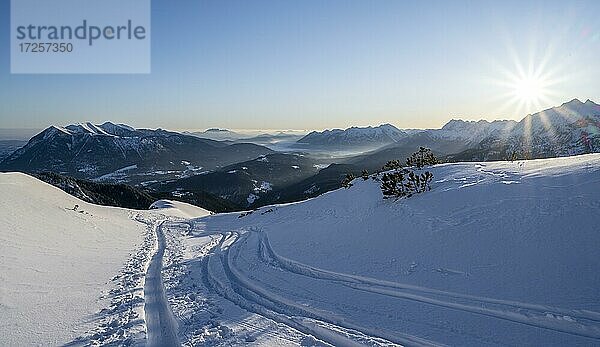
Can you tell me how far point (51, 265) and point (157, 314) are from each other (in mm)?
5300

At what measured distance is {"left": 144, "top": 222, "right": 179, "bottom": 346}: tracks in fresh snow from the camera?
625 cm

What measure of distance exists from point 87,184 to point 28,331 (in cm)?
10712

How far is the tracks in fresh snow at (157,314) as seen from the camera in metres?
6.25

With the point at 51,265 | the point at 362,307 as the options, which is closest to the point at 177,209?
the point at 51,265

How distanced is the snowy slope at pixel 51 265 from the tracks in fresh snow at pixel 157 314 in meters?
1.03

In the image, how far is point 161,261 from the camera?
1227cm

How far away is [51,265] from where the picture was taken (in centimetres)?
1040

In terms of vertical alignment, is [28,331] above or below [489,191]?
below

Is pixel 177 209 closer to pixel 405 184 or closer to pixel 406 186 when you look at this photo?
pixel 405 184

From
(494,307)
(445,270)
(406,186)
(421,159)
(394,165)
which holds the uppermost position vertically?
(421,159)

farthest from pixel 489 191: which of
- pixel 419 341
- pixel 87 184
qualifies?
pixel 87 184

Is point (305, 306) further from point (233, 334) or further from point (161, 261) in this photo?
point (161, 261)

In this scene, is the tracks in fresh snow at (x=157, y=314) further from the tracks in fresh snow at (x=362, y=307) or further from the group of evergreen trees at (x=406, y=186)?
the group of evergreen trees at (x=406, y=186)

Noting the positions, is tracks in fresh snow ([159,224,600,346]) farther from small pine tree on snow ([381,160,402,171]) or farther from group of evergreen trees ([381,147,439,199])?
small pine tree on snow ([381,160,402,171])
